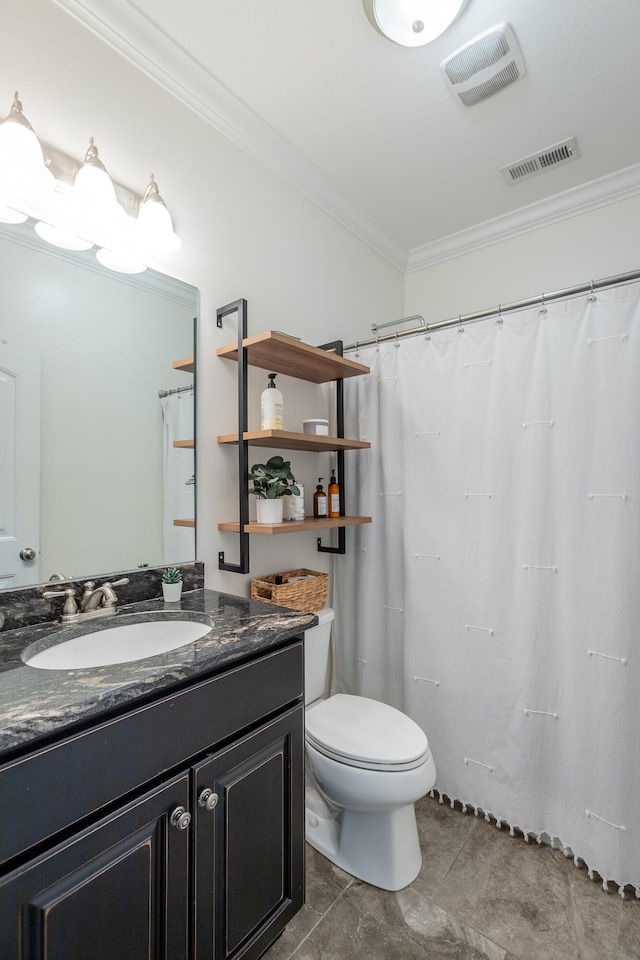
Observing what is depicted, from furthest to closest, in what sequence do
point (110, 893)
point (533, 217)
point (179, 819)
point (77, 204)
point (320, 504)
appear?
point (533, 217), point (320, 504), point (77, 204), point (179, 819), point (110, 893)

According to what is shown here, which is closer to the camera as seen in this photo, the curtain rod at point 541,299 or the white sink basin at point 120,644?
the white sink basin at point 120,644

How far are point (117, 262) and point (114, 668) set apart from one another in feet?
3.85

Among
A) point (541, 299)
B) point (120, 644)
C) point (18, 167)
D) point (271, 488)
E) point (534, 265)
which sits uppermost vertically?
point (534, 265)

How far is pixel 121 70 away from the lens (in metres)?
1.41

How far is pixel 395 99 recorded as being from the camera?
1677 millimetres

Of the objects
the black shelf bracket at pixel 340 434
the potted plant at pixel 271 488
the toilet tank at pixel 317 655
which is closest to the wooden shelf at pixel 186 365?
the potted plant at pixel 271 488

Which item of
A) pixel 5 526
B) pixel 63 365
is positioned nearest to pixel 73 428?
pixel 63 365

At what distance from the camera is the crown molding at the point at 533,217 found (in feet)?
6.84

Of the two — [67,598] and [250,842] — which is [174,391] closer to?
[67,598]

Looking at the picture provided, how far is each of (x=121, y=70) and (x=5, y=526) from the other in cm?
142

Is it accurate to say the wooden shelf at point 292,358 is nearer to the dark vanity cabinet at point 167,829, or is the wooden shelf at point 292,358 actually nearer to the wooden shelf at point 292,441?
the wooden shelf at point 292,441

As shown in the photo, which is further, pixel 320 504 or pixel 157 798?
pixel 320 504

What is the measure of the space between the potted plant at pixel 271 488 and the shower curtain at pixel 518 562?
571 mm

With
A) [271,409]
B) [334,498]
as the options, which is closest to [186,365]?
[271,409]
